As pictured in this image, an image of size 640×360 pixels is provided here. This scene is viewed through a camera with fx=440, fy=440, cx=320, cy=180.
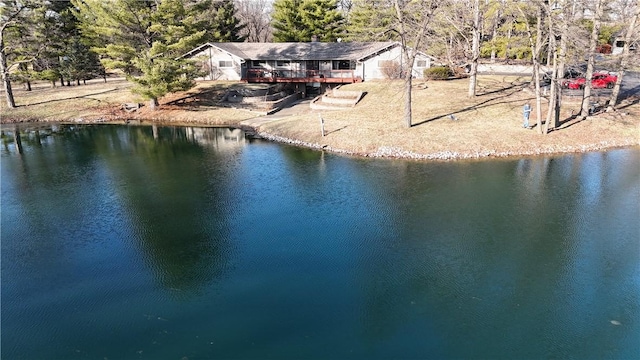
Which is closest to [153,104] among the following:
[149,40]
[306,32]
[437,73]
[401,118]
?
[149,40]

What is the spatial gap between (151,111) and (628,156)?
34.7m

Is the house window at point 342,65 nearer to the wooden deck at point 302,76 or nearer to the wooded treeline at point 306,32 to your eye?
the wooden deck at point 302,76

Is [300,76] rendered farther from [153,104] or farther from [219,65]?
[153,104]

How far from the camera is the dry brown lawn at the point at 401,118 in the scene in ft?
80.4

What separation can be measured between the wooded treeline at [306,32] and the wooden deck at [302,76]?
502 centimetres

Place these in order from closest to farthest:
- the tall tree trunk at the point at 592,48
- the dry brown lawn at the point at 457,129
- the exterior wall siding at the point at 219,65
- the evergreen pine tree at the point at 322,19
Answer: the dry brown lawn at the point at 457,129
the tall tree trunk at the point at 592,48
the exterior wall siding at the point at 219,65
the evergreen pine tree at the point at 322,19

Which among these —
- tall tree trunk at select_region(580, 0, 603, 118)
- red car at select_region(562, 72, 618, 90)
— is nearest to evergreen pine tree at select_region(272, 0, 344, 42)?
red car at select_region(562, 72, 618, 90)

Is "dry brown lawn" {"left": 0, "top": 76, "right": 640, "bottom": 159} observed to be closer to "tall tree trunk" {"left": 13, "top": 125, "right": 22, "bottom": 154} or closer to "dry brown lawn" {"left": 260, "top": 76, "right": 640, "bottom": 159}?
"dry brown lawn" {"left": 260, "top": 76, "right": 640, "bottom": 159}

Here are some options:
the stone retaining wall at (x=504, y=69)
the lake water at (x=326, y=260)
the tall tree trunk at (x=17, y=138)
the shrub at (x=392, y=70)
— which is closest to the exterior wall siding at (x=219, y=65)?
the shrub at (x=392, y=70)

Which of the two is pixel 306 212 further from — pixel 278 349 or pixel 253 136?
pixel 253 136

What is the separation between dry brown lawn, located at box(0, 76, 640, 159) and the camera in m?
24.5

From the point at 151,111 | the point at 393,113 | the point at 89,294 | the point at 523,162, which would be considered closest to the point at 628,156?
the point at 523,162

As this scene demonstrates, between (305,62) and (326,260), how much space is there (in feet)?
118

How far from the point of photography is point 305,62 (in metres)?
46.0
